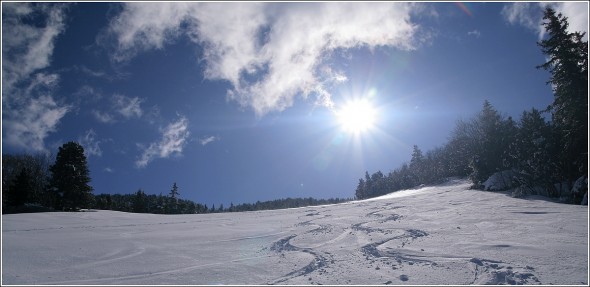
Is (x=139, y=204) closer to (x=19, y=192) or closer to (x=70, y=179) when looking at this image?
(x=19, y=192)

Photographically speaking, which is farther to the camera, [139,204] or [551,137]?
[139,204]

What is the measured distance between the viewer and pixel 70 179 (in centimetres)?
3841

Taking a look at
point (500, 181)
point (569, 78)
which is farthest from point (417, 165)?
point (569, 78)

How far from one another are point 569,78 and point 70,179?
5224 cm

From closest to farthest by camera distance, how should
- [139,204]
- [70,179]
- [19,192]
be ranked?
→ 1. [70,179]
2. [19,192]
3. [139,204]

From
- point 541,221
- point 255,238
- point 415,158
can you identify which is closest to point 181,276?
point 255,238

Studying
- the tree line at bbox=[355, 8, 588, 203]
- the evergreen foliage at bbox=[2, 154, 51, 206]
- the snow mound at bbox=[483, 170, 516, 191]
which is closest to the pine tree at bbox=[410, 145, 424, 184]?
the tree line at bbox=[355, 8, 588, 203]

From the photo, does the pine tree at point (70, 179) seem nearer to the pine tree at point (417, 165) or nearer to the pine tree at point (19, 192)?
the pine tree at point (19, 192)

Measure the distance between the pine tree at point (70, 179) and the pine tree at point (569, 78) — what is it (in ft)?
165

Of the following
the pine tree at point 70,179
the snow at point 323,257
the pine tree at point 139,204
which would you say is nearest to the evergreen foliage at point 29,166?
the pine tree at point 139,204

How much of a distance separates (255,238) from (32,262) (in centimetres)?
747

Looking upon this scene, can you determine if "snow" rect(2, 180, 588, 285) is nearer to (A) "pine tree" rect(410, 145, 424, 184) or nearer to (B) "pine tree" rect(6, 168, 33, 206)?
(B) "pine tree" rect(6, 168, 33, 206)

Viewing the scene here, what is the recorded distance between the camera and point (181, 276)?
7625 millimetres

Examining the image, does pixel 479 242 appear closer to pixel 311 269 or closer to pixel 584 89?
pixel 311 269
